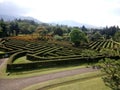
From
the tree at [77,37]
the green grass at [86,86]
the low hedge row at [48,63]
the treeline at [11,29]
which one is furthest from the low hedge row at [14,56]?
the treeline at [11,29]

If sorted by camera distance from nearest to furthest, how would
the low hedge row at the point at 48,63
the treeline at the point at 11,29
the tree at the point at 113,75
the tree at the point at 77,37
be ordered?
the tree at the point at 113,75, the low hedge row at the point at 48,63, the tree at the point at 77,37, the treeline at the point at 11,29

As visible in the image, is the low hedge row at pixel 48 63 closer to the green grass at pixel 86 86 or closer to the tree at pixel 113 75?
the green grass at pixel 86 86

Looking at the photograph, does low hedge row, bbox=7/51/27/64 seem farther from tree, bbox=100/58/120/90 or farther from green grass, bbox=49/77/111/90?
tree, bbox=100/58/120/90

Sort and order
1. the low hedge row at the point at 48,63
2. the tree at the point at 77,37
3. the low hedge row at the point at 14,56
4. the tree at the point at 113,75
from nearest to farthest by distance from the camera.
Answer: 1. the tree at the point at 113,75
2. the low hedge row at the point at 48,63
3. the low hedge row at the point at 14,56
4. the tree at the point at 77,37

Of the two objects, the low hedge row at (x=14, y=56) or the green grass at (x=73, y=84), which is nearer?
the green grass at (x=73, y=84)

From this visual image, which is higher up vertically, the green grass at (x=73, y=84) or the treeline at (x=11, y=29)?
the treeline at (x=11, y=29)

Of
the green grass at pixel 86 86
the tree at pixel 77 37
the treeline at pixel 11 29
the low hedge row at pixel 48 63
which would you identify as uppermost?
the treeline at pixel 11 29

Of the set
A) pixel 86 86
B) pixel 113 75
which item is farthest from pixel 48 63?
pixel 113 75

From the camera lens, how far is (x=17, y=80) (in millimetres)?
25797

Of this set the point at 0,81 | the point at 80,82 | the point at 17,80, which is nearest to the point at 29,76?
the point at 17,80

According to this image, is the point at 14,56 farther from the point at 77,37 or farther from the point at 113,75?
the point at 77,37

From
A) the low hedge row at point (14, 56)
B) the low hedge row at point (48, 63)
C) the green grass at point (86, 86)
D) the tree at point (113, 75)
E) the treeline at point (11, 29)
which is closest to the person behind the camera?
the green grass at point (86, 86)

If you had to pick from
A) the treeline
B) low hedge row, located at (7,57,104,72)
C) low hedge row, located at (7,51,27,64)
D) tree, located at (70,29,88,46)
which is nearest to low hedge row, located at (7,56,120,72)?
low hedge row, located at (7,57,104,72)

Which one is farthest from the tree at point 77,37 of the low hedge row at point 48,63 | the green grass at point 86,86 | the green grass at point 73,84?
the green grass at point 86,86
